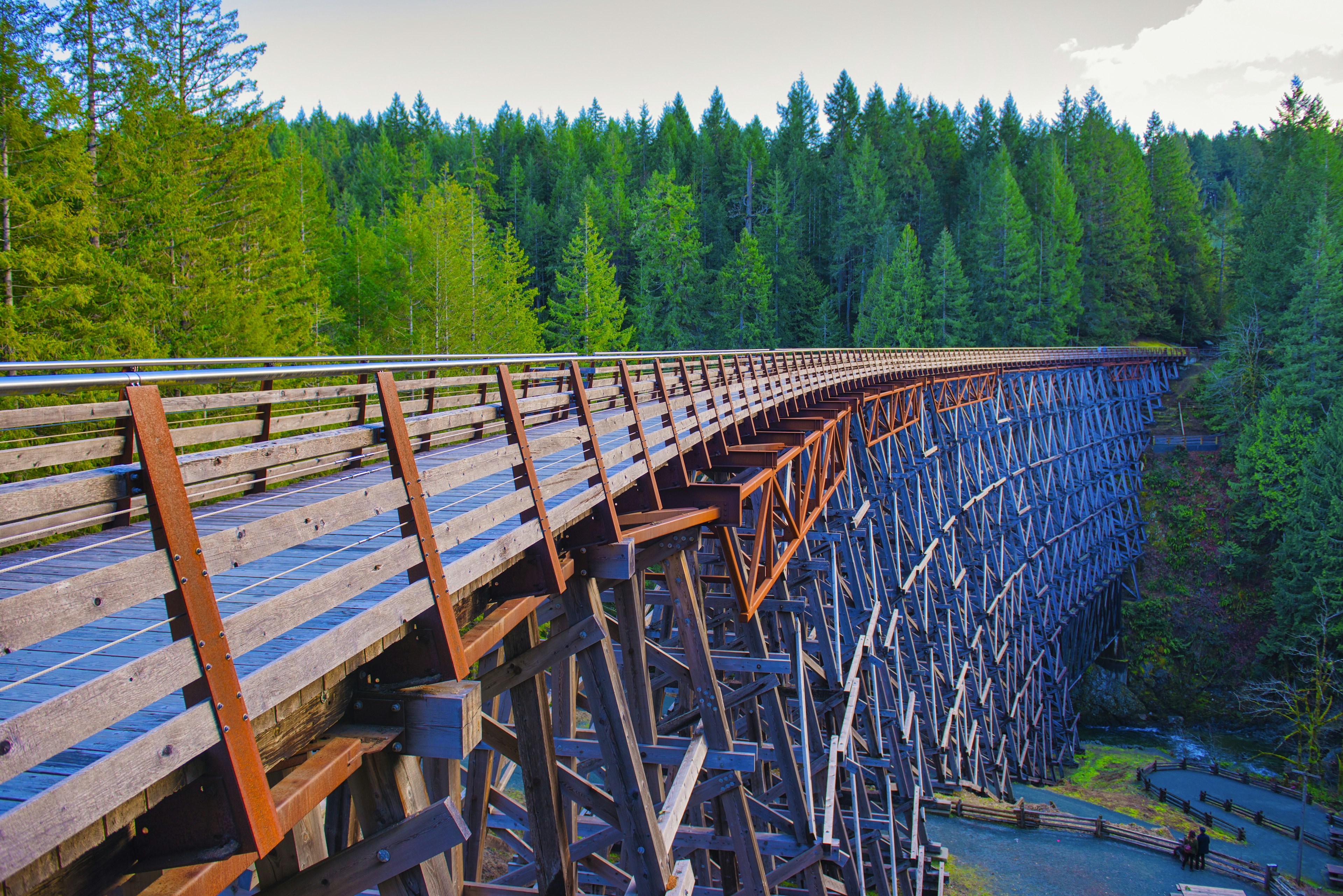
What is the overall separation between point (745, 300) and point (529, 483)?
44.2m

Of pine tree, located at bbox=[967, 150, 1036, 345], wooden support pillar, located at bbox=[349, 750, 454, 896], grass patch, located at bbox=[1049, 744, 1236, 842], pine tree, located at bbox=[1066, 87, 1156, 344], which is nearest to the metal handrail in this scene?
wooden support pillar, located at bbox=[349, 750, 454, 896]

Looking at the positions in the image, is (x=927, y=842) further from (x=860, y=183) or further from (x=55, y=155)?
(x=860, y=183)

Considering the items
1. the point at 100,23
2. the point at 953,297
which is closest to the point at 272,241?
the point at 100,23

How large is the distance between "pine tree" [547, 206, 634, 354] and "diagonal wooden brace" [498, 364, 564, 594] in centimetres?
3308

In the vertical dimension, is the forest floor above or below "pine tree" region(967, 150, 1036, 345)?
below

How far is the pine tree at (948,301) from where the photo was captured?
47.8 meters

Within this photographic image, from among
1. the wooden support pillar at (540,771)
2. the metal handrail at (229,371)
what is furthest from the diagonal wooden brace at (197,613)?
the wooden support pillar at (540,771)

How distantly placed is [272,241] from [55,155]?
7.65 meters

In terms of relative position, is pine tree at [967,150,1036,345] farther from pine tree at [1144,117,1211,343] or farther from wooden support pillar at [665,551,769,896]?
wooden support pillar at [665,551,769,896]

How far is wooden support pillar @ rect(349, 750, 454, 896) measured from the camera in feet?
9.20

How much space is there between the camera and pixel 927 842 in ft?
48.2

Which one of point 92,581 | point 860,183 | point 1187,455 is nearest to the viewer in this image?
point 92,581

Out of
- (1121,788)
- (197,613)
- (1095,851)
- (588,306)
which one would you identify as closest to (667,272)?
(588,306)

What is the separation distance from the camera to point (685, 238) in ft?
157
